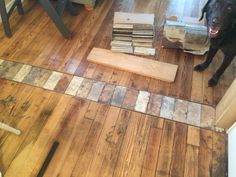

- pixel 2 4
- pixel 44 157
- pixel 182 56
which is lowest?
pixel 44 157

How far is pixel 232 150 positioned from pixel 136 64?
925mm

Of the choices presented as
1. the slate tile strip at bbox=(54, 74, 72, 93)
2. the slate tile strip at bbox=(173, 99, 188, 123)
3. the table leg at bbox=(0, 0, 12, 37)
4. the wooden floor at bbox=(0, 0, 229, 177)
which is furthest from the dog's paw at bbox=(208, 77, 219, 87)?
the table leg at bbox=(0, 0, 12, 37)

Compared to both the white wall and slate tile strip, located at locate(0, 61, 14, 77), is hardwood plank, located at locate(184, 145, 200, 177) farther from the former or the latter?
slate tile strip, located at locate(0, 61, 14, 77)

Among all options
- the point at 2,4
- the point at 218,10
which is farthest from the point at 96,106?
the point at 2,4

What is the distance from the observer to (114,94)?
66.2 inches

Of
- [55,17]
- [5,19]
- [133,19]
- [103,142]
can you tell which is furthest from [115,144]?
[5,19]

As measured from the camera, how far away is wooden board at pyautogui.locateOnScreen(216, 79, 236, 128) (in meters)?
1.31

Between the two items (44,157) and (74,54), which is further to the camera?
(74,54)

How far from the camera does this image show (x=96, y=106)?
1611 millimetres

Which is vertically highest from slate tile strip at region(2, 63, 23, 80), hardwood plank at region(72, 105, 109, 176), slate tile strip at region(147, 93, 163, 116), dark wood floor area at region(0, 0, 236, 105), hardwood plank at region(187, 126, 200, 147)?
dark wood floor area at region(0, 0, 236, 105)

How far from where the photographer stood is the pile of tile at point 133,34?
76.7 inches

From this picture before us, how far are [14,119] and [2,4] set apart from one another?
40.4 inches

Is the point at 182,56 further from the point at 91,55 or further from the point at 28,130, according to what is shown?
the point at 28,130

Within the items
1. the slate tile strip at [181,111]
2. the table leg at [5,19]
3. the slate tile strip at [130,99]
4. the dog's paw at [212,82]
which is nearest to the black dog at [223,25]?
the dog's paw at [212,82]
